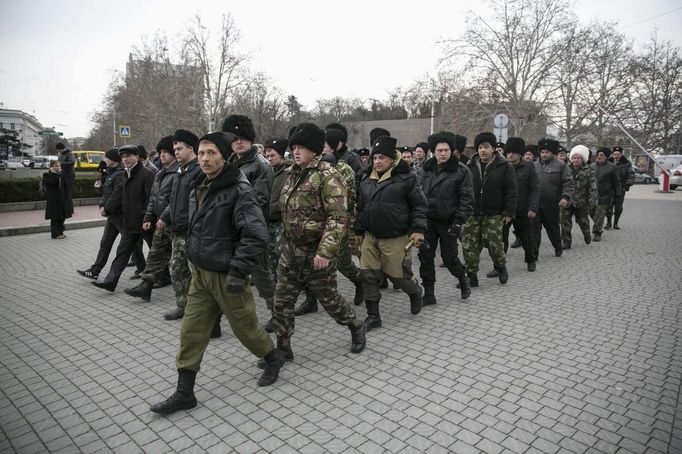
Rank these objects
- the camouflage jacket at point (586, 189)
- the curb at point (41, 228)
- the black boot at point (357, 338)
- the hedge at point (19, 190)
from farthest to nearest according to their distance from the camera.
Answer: the hedge at point (19, 190)
the curb at point (41, 228)
the camouflage jacket at point (586, 189)
the black boot at point (357, 338)

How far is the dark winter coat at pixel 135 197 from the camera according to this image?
6.68 meters

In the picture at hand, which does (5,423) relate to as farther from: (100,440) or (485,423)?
(485,423)

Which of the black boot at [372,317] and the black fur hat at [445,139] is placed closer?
the black boot at [372,317]

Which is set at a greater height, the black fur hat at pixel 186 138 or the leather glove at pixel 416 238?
the black fur hat at pixel 186 138

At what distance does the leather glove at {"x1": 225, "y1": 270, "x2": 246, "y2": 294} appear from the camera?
3401 millimetres

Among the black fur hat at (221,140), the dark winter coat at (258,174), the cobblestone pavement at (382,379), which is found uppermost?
the black fur hat at (221,140)

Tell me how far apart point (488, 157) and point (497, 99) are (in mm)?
27257

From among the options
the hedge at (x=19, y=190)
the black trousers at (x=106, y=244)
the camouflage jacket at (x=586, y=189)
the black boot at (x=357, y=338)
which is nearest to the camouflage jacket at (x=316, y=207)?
the black boot at (x=357, y=338)

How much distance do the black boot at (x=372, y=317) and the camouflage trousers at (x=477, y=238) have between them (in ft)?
7.34

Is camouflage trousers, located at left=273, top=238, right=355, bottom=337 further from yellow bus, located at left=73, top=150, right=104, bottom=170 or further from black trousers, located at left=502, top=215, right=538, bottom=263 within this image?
yellow bus, located at left=73, top=150, right=104, bottom=170

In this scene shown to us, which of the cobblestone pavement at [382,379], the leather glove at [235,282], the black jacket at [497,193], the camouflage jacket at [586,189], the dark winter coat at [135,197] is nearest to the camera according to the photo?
the cobblestone pavement at [382,379]

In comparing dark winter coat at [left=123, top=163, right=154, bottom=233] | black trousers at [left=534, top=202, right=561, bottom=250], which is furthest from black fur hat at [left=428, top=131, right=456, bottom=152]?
dark winter coat at [left=123, top=163, right=154, bottom=233]

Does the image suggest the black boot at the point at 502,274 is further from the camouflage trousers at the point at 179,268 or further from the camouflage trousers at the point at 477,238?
the camouflage trousers at the point at 179,268

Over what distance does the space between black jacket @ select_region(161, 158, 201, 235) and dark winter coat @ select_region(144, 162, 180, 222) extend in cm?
42
